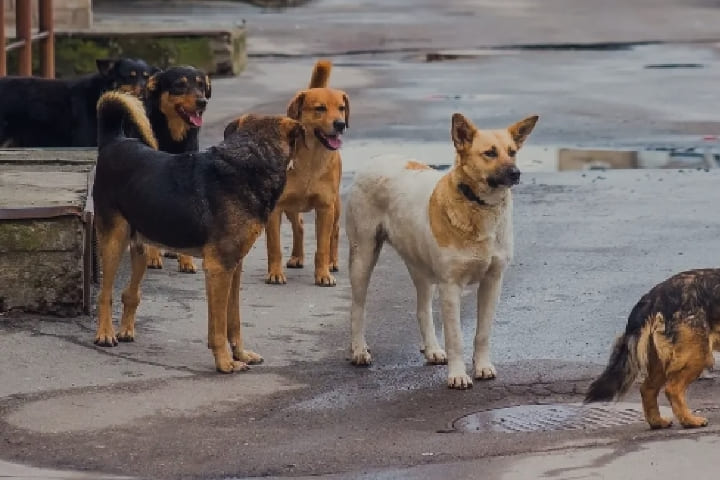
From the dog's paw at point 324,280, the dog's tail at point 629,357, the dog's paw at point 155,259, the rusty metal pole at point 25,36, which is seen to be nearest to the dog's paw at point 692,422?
the dog's tail at point 629,357

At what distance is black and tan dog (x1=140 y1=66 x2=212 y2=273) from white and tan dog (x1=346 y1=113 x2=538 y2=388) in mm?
2322

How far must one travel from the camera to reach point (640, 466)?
22.0 feet

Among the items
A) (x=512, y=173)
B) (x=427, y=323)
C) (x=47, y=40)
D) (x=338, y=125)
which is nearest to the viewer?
(x=512, y=173)

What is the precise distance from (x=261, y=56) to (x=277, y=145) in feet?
54.1

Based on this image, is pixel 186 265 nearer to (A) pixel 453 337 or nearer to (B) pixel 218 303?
(B) pixel 218 303

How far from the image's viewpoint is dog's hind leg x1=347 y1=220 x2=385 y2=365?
8836 millimetres

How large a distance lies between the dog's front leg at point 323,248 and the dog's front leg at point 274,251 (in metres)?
0.23

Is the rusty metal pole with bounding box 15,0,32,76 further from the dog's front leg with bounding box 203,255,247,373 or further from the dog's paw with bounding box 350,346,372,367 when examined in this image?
the dog's paw with bounding box 350,346,372,367

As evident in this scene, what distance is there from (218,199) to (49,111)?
4523mm

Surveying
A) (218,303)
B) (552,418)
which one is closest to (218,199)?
(218,303)

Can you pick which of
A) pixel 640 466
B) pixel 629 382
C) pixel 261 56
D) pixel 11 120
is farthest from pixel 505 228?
pixel 261 56

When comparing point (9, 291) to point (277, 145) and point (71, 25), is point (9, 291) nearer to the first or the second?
point (277, 145)

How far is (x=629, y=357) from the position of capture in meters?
7.43

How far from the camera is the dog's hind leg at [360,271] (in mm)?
8836
